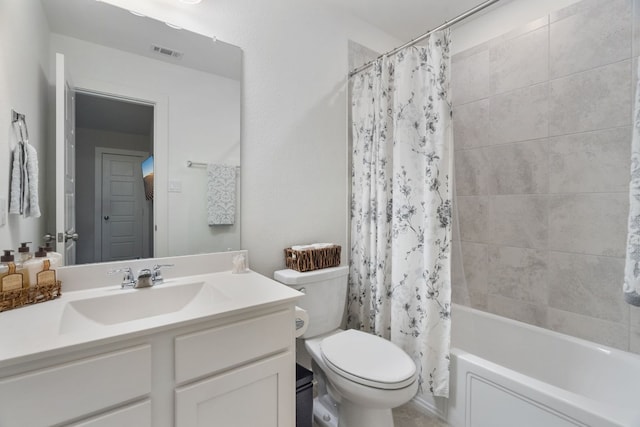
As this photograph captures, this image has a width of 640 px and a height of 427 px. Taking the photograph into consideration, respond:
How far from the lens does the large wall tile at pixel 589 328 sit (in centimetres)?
149

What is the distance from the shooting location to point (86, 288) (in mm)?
1159

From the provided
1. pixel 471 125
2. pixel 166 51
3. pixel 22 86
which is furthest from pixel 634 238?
pixel 22 86

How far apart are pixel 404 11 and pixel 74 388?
258cm

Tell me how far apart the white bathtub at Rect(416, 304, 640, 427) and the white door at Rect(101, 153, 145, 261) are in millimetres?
1656

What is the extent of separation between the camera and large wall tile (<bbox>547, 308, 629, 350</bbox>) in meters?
1.49

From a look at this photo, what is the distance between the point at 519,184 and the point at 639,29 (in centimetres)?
90

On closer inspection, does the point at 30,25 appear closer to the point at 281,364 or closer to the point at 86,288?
the point at 86,288

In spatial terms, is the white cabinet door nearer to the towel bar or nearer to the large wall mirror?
the large wall mirror

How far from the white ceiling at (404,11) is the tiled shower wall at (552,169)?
0.34 metres

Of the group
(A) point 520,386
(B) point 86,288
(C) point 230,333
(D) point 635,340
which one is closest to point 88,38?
(B) point 86,288

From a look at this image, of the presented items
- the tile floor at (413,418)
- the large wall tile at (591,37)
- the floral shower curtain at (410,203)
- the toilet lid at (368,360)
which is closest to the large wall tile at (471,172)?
the large wall tile at (591,37)

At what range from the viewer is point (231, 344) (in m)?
0.95

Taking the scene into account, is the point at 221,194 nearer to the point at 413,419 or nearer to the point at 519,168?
the point at 413,419

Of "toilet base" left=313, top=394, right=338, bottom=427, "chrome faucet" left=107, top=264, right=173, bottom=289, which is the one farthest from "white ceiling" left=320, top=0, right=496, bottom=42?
"toilet base" left=313, top=394, right=338, bottom=427
